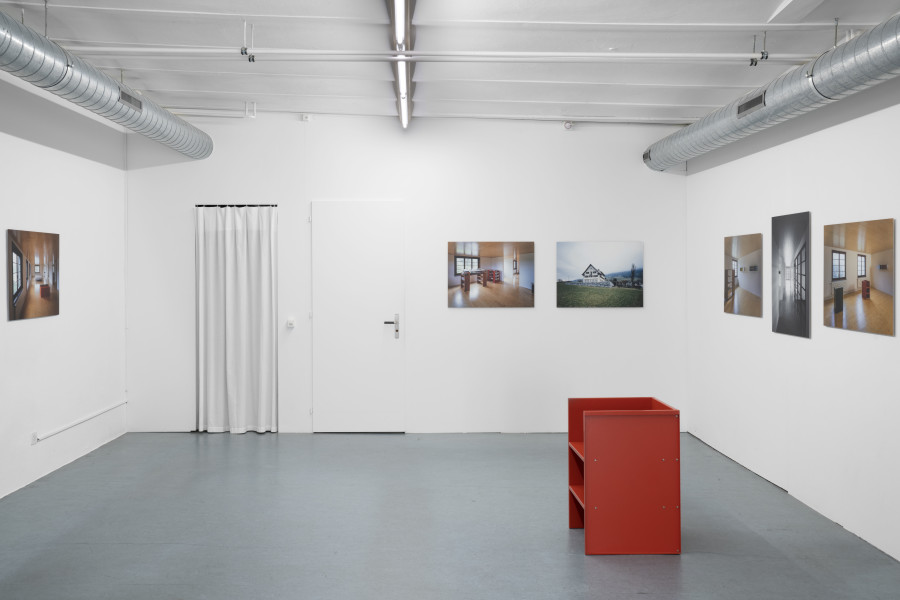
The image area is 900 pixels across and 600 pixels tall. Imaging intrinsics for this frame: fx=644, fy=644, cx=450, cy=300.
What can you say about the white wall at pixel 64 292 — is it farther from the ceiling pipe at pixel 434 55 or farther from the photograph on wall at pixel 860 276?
the photograph on wall at pixel 860 276

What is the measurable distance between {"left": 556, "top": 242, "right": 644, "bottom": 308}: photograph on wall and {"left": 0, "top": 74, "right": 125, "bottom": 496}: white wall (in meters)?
4.75

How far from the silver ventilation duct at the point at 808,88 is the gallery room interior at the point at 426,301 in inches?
1.5

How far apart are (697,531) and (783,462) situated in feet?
4.48

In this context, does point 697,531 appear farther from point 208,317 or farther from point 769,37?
point 208,317

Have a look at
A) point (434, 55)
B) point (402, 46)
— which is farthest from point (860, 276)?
point (402, 46)

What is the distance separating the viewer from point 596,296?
7.13 metres

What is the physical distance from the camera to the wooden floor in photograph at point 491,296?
7066 millimetres

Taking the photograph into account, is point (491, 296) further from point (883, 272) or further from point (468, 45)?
point (883, 272)

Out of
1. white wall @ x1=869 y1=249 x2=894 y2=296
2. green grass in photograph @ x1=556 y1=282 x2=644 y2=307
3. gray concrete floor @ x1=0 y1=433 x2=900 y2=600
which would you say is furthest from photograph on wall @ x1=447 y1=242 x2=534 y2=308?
white wall @ x1=869 y1=249 x2=894 y2=296

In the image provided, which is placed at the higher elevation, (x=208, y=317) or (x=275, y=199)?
(x=275, y=199)

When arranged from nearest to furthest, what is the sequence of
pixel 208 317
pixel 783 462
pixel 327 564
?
pixel 327 564
pixel 783 462
pixel 208 317

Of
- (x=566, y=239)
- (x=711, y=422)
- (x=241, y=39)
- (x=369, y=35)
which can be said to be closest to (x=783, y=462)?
(x=711, y=422)

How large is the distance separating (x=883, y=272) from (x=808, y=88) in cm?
126

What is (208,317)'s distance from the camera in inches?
275
